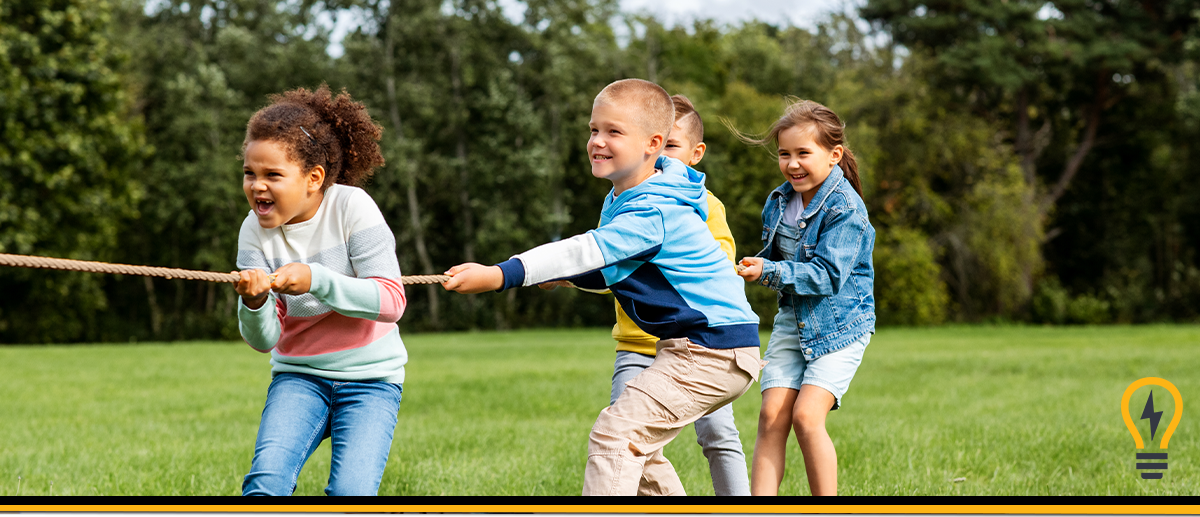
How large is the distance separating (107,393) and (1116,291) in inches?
1332

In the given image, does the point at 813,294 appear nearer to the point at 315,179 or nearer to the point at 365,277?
the point at 365,277

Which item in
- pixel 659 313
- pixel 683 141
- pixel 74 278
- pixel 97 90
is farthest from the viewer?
pixel 74 278

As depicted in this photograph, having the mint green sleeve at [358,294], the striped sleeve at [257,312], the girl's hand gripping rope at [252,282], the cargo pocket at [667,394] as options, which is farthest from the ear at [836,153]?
the girl's hand gripping rope at [252,282]

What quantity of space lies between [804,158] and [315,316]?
2.10m

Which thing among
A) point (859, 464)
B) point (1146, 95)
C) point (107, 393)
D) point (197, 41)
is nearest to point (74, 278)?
point (197, 41)

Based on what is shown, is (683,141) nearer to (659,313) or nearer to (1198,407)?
(659,313)

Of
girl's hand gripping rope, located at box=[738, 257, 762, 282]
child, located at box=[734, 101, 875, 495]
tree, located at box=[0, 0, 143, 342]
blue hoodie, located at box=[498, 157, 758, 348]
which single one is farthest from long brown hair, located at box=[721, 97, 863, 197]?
tree, located at box=[0, 0, 143, 342]

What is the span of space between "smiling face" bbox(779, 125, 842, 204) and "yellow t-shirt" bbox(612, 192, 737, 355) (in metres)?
0.36

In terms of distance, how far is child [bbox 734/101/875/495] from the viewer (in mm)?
3818

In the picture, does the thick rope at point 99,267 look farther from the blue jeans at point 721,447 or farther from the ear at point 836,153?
the ear at point 836,153

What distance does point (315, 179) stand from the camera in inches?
126

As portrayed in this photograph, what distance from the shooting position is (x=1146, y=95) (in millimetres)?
36281

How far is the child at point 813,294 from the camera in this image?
382 centimetres
